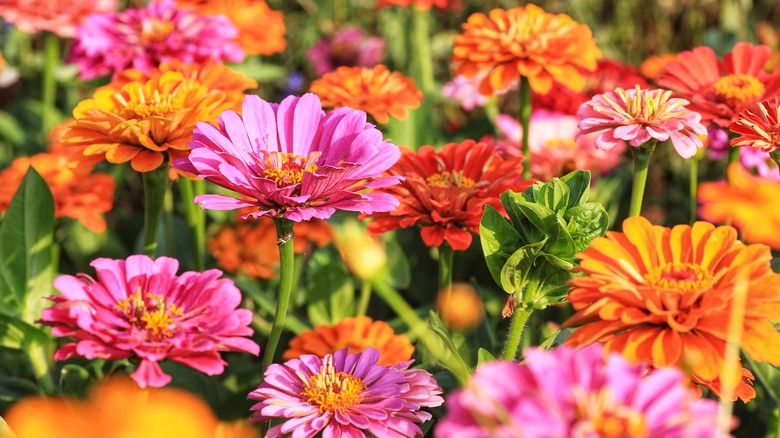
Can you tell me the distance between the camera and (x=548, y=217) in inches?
37.7

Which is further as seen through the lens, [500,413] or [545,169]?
[545,169]

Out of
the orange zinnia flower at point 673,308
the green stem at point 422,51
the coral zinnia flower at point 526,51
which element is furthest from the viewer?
the green stem at point 422,51

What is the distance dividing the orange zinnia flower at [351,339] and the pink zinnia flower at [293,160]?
0.81ft

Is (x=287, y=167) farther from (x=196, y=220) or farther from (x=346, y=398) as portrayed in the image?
(x=196, y=220)

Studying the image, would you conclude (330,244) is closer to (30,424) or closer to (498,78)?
A: (498,78)

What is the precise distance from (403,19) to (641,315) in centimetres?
195

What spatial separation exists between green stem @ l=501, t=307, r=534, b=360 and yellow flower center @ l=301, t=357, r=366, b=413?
156mm

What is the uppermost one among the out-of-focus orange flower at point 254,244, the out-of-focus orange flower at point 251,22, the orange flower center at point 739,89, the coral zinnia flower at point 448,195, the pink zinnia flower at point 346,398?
the out-of-focus orange flower at point 251,22

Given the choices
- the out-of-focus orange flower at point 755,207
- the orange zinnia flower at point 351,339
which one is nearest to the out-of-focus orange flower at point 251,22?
the orange zinnia flower at point 351,339

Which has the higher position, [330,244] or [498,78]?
[498,78]

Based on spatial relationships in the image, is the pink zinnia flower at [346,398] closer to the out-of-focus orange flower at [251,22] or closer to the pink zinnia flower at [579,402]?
the pink zinnia flower at [579,402]

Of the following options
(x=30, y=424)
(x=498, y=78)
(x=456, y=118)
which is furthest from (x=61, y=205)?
(x=456, y=118)

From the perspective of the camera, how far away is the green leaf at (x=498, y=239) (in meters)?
0.98

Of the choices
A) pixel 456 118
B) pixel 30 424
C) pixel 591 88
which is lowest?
pixel 456 118
